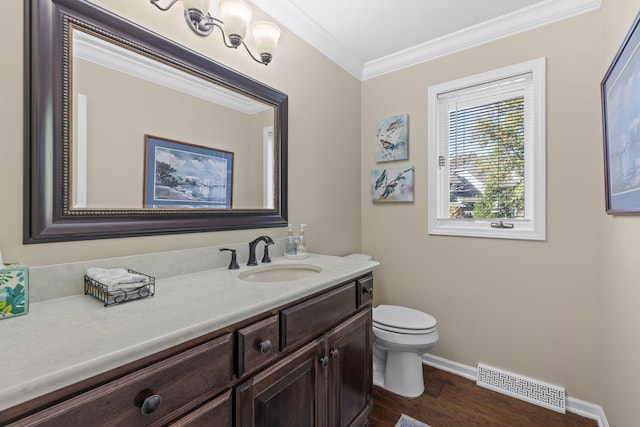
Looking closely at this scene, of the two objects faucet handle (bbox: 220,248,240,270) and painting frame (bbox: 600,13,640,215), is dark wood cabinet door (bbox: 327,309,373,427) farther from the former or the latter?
painting frame (bbox: 600,13,640,215)

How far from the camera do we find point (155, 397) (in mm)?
656

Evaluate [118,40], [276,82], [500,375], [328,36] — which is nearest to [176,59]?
[118,40]

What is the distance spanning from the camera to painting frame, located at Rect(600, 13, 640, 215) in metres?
1.04

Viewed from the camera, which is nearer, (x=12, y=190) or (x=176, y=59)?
(x=12, y=190)

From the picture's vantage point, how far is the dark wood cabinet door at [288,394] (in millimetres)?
886

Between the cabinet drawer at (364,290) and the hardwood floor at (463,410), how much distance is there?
0.75 meters

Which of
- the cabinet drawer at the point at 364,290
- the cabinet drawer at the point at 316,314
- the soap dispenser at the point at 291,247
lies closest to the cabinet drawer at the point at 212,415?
the cabinet drawer at the point at 316,314

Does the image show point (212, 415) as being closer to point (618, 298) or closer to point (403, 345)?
point (403, 345)

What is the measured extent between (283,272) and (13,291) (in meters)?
1.01

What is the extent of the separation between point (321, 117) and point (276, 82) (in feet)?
1.54

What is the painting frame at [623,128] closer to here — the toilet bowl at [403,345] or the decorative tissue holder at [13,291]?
the toilet bowl at [403,345]

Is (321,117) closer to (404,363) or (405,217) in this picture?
(405,217)

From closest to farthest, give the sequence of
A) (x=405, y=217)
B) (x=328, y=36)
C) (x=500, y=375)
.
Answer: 1. (x=500, y=375)
2. (x=328, y=36)
3. (x=405, y=217)

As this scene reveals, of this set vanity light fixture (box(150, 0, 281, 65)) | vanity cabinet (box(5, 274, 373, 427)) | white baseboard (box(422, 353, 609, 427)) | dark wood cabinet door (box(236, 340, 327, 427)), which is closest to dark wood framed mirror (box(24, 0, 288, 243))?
vanity light fixture (box(150, 0, 281, 65))
